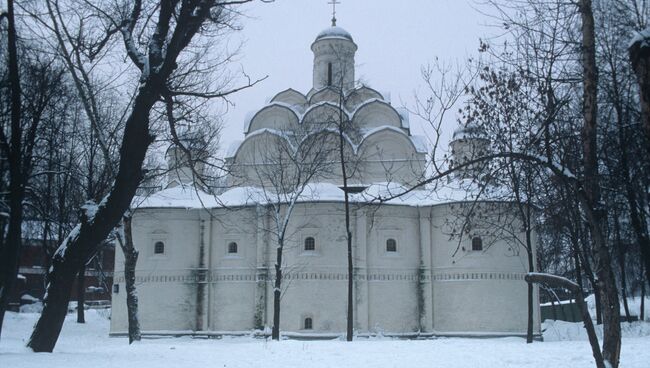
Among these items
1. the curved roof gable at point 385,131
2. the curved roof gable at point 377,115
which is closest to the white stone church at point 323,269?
the curved roof gable at point 385,131

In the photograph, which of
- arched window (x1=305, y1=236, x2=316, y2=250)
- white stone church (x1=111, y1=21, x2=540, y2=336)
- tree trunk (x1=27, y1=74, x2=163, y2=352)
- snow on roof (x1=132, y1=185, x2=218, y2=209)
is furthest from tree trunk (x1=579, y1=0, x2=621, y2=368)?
snow on roof (x1=132, y1=185, x2=218, y2=209)

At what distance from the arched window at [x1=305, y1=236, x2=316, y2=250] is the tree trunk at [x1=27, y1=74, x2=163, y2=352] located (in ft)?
41.0

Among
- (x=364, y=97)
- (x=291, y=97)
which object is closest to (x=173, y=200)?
(x=291, y=97)

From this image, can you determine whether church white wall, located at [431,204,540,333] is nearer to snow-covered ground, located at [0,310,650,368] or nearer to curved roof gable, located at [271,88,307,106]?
snow-covered ground, located at [0,310,650,368]

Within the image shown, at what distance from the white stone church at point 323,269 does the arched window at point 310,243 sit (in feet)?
0.16

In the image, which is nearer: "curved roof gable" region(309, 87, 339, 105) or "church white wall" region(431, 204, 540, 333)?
"church white wall" region(431, 204, 540, 333)

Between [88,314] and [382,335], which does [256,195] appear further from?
[88,314]

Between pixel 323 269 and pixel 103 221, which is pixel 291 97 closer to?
pixel 323 269

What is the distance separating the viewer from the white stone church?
2047cm

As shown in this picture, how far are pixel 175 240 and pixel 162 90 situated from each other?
1436cm

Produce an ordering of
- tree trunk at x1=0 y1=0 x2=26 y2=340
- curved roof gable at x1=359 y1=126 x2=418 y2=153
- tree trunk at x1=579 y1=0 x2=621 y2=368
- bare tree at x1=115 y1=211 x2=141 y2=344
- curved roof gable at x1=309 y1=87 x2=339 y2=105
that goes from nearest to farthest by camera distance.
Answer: tree trunk at x1=579 y1=0 x2=621 y2=368 < tree trunk at x1=0 y1=0 x2=26 y2=340 < bare tree at x1=115 y1=211 x2=141 y2=344 < curved roof gable at x1=359 y1=126 x2=418 y2=153 < curved roof gable at x1=309 y1=87 x2=339 y2=105

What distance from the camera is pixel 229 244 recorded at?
2208 cm

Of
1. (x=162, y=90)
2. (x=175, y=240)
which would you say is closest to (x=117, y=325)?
(x=175, y=240)

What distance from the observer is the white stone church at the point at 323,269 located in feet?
67.2
